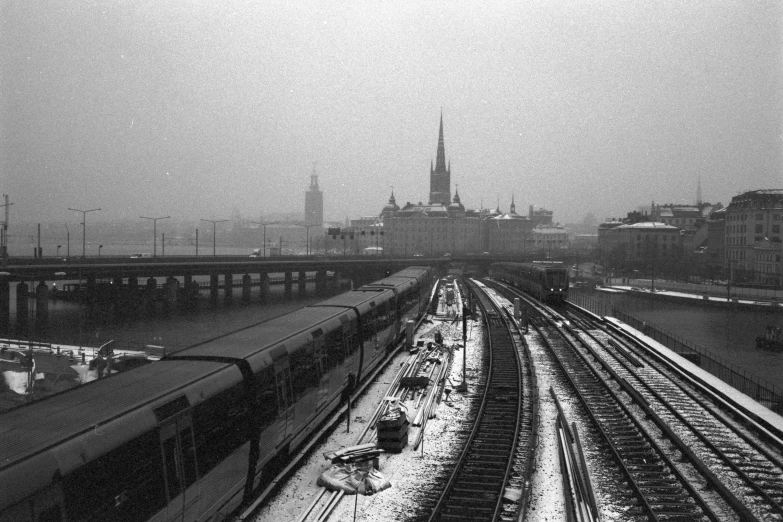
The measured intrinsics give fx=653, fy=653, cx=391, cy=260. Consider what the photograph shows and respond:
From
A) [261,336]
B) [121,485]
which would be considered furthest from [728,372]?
[121,485]

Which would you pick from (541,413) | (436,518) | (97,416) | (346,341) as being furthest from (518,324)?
(97,416)

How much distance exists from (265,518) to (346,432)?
5354 millimetres

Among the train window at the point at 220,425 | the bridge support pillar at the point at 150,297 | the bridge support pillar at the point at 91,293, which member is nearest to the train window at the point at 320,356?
the train window at the point at 220,425

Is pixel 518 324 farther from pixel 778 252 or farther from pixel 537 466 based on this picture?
pixel 778 252

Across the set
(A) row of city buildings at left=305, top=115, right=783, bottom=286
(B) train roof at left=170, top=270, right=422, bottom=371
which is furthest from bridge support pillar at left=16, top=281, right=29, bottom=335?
(B) train roof at left=170, top=270, right=422, bottom=371

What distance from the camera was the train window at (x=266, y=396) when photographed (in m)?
11.2

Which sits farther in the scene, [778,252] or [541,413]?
[778,252]

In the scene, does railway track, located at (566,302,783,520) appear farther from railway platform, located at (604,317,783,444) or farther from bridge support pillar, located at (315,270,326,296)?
bridge support pillar, located at (315,270,326,296)

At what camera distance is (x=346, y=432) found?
53.5ft

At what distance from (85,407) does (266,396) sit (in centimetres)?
411

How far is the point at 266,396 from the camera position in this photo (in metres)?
11.5

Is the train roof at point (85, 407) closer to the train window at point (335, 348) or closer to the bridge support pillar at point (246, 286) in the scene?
the train window at point (335, 348)

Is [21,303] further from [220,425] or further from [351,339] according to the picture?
[220,425]

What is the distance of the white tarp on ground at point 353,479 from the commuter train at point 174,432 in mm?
1037
